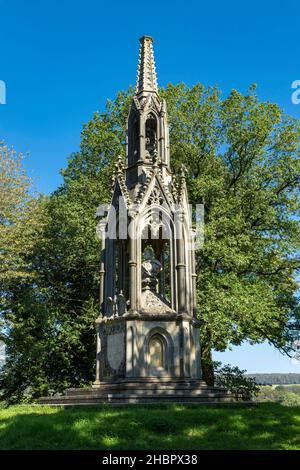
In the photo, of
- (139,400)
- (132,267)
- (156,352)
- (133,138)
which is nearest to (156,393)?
(139,400)

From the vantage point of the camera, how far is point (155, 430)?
27.6ft

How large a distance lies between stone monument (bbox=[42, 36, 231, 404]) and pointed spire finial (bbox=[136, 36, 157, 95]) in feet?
0.11

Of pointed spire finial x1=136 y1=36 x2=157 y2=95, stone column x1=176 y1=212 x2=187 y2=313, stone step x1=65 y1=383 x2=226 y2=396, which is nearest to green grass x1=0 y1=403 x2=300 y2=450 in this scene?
stone step x1=65 y1=383 x2=226 y2=396

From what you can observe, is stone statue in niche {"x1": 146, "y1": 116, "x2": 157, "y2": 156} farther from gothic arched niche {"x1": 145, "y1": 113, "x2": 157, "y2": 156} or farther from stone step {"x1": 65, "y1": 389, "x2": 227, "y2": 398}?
stone step {"x1": 65, "y1": 389, "x2": 227, "y2": 398}

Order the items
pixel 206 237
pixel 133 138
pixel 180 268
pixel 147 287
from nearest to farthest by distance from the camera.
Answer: pixel 147 287 < pixel 180 268 < pixel 133 138 < pixel 206 237

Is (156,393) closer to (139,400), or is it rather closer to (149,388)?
(149,388)

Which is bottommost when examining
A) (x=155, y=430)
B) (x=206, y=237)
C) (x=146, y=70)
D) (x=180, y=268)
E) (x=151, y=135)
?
(x=155, y=430)

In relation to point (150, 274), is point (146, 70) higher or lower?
higher

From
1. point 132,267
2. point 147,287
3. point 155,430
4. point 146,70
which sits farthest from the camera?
point 146,70

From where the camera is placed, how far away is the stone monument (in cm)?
1230

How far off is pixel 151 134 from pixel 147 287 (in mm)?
5589

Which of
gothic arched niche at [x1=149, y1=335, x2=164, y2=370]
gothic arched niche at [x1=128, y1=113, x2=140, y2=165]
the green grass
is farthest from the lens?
gothic arched niche at [x1=128, y1=113, x2=140, y2=165]
